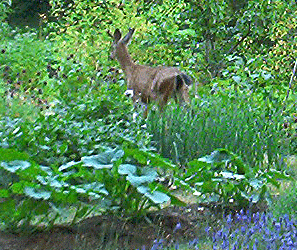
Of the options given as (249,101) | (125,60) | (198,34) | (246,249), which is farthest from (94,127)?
(198,34)

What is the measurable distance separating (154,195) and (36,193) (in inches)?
28.9

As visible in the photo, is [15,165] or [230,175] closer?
[15,165]

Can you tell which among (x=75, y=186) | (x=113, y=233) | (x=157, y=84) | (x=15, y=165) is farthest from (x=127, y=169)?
(x=157, y=84)

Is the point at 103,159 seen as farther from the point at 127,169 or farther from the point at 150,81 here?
the point at 150,81

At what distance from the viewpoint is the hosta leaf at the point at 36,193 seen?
168 inches

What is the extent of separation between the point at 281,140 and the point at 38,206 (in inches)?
154

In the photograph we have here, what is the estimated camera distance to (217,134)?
699 centimetres

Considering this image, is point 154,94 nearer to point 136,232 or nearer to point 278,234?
point 136,232

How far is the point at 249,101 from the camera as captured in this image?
329 inches

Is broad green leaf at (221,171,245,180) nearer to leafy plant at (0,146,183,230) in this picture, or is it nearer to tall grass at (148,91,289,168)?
leafy plant at (0,146,183,230)

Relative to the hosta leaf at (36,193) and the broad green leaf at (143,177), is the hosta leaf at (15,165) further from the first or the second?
the broad green leaf at (143,177)

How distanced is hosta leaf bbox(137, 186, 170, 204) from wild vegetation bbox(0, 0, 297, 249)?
11mm

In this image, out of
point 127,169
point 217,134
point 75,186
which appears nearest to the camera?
point 75,186

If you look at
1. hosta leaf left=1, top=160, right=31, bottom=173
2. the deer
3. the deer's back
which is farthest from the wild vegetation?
the deer's back
